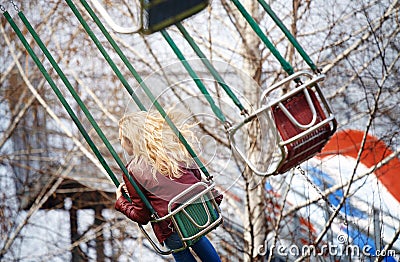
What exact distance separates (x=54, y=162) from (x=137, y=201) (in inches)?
201

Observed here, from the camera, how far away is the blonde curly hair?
119 inches

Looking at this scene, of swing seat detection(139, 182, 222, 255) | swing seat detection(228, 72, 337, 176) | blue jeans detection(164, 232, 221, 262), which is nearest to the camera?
swing seat detection(228, 72, 337, 176)

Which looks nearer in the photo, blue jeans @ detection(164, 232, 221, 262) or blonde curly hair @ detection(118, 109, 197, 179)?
blonde curly hair @ detection(118, 109, 197, 179)

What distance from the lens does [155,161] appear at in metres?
3.04

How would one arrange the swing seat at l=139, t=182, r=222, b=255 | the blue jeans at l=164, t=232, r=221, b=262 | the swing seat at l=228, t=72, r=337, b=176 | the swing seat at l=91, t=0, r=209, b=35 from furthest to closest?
the blue jeans at l=164, t=232, r=221, b=262 → the swing seat at l=139, t=182, r=222, b=255 → the swing seat at l=228, t=72, r=337, b=176 → the swing seat at l=91, t=0, r=209, b=35

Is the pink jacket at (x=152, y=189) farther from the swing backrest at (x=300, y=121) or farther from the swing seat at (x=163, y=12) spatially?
the swing seat at (x=163, y=12)

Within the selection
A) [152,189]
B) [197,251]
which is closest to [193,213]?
[152,189]

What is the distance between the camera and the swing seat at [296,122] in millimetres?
2736

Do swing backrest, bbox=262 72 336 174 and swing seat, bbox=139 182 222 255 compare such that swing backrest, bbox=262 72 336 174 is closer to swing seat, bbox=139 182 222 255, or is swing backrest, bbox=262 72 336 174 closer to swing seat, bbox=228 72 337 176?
swing seat, bbox=228 72 337 176

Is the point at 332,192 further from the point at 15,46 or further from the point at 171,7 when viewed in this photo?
the point at 171,7

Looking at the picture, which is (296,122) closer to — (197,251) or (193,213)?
(193,213)

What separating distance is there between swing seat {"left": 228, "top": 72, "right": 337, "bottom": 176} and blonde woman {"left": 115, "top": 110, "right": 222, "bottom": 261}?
31 centimetres

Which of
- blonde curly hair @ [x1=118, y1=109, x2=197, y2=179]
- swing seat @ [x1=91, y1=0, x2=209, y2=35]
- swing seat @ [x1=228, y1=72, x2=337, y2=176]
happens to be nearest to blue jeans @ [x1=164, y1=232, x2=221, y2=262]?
blonde curly hair @ [x1=118, y1=109, x2=197, y2=179]

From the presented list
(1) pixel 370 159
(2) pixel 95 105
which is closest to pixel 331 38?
(1) pixel 370 159
